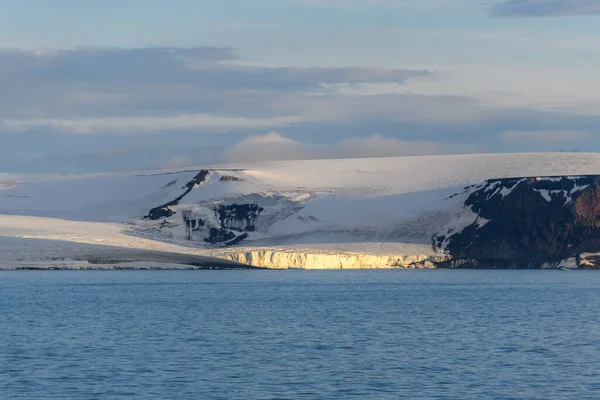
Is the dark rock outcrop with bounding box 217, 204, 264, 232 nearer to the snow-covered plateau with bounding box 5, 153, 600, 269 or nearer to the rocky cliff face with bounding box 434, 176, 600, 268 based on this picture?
the snow-covered plateau with bounding box 5, 153, 600, 269

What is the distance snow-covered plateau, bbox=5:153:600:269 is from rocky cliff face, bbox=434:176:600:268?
90 millimetres

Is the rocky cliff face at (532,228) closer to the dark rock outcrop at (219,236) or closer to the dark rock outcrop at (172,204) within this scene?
the dark rock outcrop at (219,236)

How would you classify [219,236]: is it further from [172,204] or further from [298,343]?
[298,343]

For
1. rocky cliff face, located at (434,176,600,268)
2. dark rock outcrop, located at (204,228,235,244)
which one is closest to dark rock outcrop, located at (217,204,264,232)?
dark rock outcrop, located at (204,228,235,244)

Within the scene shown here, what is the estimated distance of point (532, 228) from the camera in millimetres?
90625

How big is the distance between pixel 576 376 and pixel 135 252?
56.7 metres

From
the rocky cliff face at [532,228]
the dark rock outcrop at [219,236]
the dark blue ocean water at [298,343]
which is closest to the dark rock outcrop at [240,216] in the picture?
the dark rock outcrop at [219,236]

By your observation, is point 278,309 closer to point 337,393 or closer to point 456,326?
point 456,326

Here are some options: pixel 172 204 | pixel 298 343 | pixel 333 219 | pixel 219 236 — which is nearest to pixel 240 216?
pixel 219 236

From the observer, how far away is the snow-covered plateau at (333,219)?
8544cm

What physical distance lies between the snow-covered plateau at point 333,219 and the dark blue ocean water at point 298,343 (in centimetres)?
2003

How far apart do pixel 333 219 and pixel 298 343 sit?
5899cm

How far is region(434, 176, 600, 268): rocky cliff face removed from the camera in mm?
89750

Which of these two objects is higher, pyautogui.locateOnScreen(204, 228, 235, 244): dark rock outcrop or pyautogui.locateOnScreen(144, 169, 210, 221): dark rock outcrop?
pyautogui.locateOnScreen(144, 169, 210, 221): dark rock outcrop
